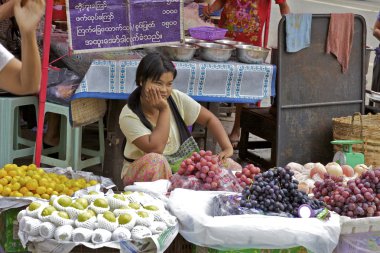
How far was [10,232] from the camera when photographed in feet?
11.9

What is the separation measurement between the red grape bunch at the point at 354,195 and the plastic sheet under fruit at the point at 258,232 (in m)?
0.25

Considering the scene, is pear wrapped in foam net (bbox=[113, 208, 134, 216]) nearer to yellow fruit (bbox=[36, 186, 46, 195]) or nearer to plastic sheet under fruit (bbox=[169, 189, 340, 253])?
plastic sheet under fruit (bbox=[169, 189, 340, 253])

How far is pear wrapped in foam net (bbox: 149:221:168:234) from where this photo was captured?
3238 mm

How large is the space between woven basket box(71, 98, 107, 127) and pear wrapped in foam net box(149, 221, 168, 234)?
2286 mm

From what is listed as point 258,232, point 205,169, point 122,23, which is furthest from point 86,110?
point 258,232

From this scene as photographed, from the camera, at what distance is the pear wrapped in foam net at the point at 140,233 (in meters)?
3.16

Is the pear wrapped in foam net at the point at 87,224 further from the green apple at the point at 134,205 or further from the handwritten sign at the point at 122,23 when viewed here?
the handwritten sign at the point at 122,23

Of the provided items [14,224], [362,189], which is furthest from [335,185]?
[14,224]

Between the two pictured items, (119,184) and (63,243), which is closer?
(63,243)

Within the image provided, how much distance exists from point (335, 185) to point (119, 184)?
219 centimetres

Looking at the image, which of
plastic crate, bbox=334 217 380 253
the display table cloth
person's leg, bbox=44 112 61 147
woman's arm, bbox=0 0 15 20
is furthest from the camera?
person's leg, bbox=44 112 61 147

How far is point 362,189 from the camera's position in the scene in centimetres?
372

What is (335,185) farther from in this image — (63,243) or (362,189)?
(63,243)

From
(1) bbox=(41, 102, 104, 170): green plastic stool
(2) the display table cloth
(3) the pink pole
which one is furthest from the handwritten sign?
(1) bbox=(41, 102, 104, 170): green plastic stool
